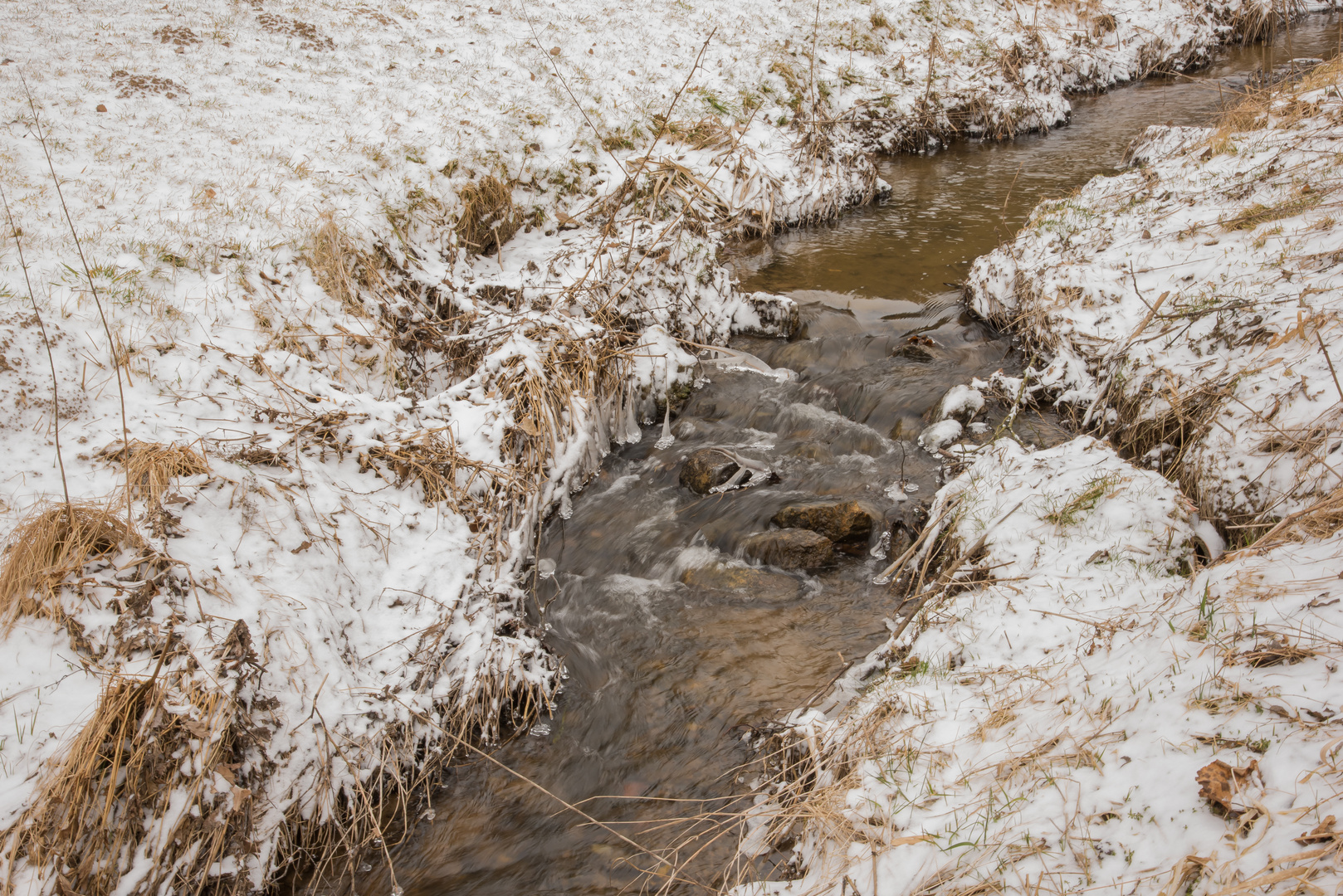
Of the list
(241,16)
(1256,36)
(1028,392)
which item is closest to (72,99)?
(241,16)

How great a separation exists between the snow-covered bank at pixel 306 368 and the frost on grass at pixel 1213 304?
274 centimetres

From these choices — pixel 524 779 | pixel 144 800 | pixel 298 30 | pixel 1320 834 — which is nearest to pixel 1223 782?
pixel 1320 834

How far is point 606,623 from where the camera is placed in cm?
448

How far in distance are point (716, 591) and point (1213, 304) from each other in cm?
377

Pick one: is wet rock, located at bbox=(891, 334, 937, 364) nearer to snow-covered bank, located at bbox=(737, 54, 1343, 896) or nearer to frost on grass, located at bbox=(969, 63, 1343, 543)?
frost on grass, located at bbox=(969, 63, 1343, 543)

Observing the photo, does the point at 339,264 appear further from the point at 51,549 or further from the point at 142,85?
the point at 142,85

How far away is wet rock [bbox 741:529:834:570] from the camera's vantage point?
4648mm

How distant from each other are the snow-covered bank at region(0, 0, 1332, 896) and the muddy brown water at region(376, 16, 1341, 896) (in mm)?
336

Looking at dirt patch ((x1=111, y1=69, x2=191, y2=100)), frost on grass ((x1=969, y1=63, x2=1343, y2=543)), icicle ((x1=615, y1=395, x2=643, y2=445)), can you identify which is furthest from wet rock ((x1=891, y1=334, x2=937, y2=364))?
dirt patch ((x1=111, y1=69, x2=191, y2=100))

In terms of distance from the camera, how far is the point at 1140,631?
2.79 m

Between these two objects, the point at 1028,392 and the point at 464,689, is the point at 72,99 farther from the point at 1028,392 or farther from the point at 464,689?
the point at 1028,392

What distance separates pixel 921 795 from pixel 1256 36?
19.7 metres

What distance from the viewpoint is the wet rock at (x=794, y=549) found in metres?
4.65

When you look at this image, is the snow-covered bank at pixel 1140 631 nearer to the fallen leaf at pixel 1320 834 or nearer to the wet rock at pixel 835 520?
the fallen leaf at pixel 1320 834
